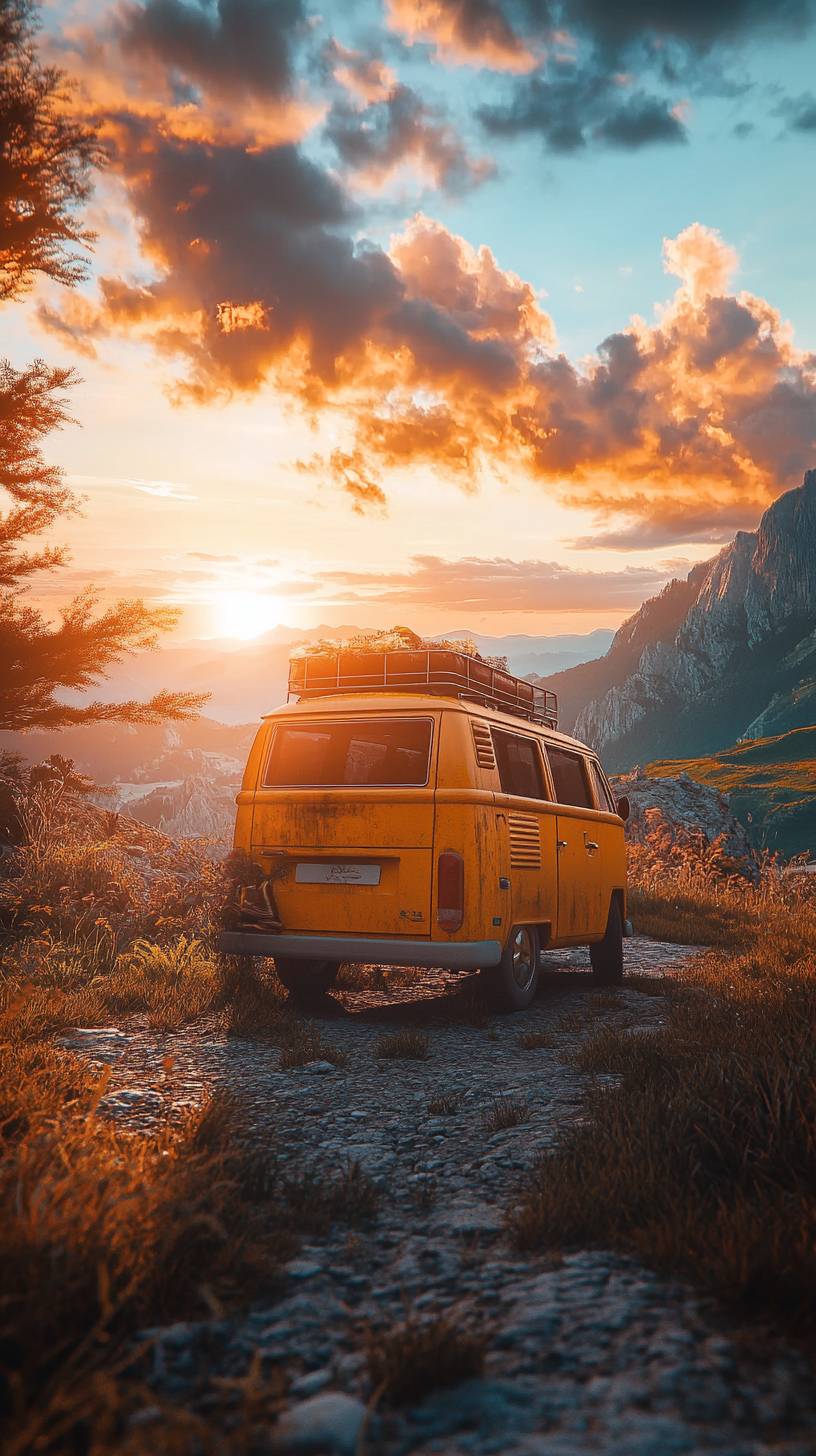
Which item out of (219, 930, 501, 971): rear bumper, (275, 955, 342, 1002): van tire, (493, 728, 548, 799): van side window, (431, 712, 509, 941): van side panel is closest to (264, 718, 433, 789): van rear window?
(431, 712, 509, 941): van side panel

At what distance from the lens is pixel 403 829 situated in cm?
671

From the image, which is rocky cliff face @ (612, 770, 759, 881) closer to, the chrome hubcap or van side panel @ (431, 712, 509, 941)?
the chrome hubcap

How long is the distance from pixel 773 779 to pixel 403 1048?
13842cm

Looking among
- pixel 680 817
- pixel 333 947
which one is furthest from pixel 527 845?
pixel 680 817

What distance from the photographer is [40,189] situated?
37.2 ft

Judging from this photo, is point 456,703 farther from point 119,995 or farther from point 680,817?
point 680,817

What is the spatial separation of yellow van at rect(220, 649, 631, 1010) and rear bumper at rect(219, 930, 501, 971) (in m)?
0.01

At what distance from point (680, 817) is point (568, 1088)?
1798 cm

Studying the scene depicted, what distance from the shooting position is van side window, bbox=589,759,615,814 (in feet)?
31.7

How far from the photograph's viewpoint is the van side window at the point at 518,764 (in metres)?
7.57

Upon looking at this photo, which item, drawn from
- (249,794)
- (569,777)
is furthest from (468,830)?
(569,777)

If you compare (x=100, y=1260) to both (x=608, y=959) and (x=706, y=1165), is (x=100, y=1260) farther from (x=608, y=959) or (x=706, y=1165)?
(x=608, y=959)

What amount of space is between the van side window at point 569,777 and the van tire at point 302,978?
8.69ft

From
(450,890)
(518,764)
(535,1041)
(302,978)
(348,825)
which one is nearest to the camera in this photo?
(535,1041)
